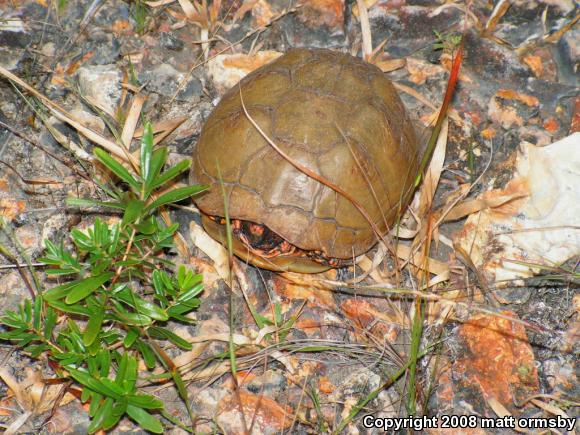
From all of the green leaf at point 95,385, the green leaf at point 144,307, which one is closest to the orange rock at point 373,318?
the green leaf at point 144,307

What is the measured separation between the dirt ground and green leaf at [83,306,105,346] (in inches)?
16.6

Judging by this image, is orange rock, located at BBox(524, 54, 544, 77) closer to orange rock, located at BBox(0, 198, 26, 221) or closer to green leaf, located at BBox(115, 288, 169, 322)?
green leaf, located at BBox(115, 288, 169, 322)

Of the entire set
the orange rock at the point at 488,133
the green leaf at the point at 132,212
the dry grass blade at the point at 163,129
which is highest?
the green leaf at the point at 132,212

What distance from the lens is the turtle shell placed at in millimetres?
2752

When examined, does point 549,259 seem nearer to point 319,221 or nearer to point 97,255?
point 319,221

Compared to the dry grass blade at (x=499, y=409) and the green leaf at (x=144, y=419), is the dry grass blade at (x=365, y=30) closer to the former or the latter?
the dry grass blade at (x=499, y=409)

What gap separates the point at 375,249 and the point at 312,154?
72 cm

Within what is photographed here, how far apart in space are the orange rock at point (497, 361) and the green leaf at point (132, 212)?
1.55 m

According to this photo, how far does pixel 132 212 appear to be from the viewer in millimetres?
2393

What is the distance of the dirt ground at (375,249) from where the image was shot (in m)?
2.73

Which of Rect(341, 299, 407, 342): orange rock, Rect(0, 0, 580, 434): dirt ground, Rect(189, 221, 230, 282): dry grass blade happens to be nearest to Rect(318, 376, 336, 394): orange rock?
Rect(0, 0, 580, 434): dirt ground

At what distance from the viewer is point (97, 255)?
8.07ft

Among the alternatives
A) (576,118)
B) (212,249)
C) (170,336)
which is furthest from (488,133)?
(170,336)

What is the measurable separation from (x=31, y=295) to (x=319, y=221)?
4.35 feet
